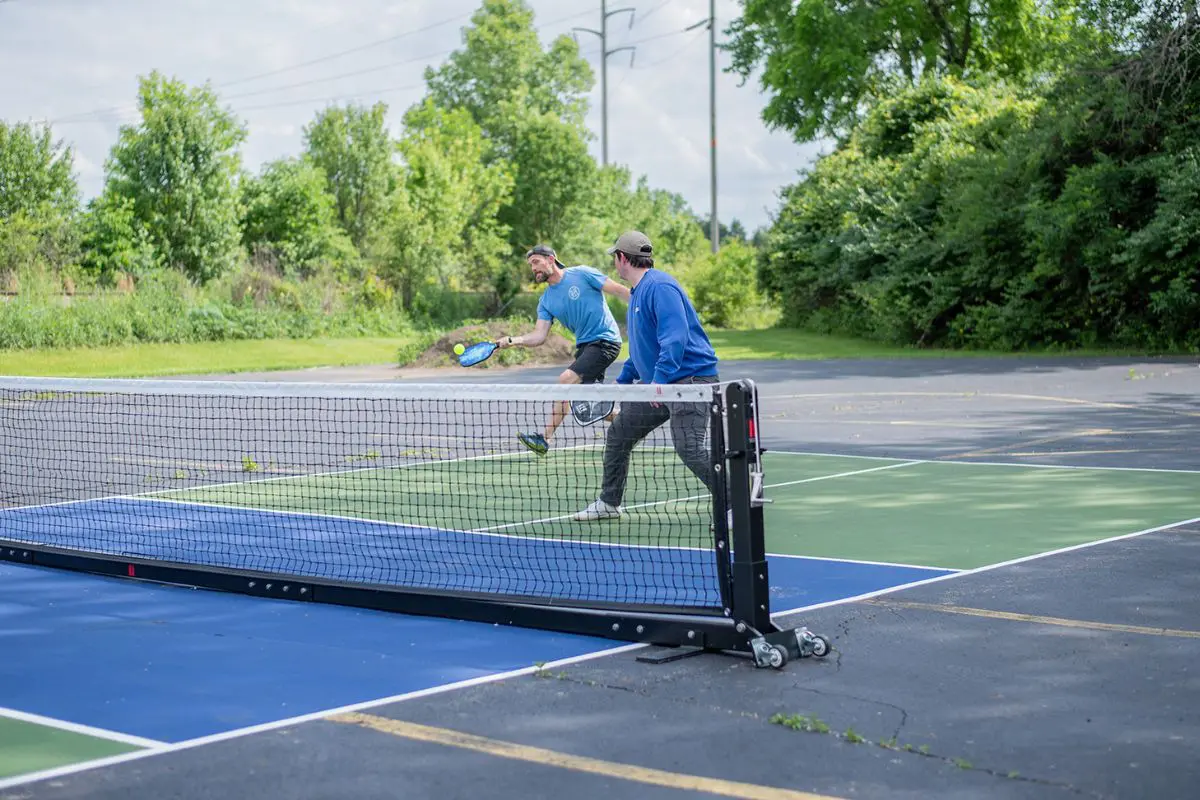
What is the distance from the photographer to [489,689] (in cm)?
573

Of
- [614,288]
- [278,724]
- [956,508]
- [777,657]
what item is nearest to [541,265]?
[614,288]

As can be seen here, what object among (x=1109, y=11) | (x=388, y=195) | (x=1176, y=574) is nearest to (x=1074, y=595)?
(x=1176, y=574)

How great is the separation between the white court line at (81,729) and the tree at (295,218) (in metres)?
46.0

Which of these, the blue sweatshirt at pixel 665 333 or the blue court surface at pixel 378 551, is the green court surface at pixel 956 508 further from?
the blue sweatshirt at pixel 665 333

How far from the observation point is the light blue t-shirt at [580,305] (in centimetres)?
1254

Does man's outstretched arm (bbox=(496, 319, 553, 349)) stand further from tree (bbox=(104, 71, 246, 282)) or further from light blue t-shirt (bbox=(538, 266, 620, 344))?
tree (bbox=(104, 71, 246, 282))

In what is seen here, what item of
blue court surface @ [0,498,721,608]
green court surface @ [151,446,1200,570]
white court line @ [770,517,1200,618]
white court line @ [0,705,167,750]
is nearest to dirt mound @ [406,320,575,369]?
Result: green court surface @ [151,446,1200,570]

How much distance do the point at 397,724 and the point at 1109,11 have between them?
2874 centimetres

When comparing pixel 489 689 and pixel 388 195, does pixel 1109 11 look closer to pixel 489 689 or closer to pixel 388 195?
pixel 489 689

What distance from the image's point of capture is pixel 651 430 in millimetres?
9203

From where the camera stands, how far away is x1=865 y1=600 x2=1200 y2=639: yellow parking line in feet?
21.3

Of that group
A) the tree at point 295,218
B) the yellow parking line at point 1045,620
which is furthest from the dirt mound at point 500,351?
the yellow parking line at point 1045,620

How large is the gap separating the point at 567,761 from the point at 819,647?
67.6 inches

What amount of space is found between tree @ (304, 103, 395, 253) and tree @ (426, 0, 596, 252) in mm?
10831
